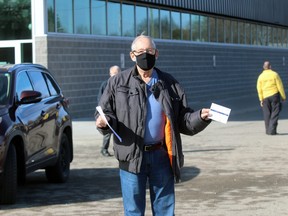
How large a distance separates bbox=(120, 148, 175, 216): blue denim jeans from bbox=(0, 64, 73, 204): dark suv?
136 inches

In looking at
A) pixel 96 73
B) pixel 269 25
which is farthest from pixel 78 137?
pixel 269 25

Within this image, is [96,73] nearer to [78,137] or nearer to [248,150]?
[78,137]

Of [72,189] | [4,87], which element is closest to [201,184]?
[72,189]

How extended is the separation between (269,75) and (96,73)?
7.67m

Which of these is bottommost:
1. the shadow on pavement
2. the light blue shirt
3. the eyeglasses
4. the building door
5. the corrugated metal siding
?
the shadow on pavement

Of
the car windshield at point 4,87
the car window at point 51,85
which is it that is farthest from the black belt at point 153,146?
the car window at point 51,85

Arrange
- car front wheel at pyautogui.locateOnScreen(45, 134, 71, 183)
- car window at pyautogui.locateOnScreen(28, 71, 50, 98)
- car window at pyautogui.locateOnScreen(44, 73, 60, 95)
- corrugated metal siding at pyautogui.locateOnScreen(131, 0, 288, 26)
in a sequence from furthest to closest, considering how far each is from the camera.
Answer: corrugated metal siding at pyautogui.locateOnScreen(131, 0, 288, 26) → car window at pyautogui.locateOnScreen(44, 73, 60, 95) → car front wheel at pyautogui.locateOnScreen(45, 134, 71, 183) → car window at pyautogui.locateOnScreen(28, 71, 50, 98)

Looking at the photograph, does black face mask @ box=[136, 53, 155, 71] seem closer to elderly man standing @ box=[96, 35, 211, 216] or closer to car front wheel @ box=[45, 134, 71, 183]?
elderly man standing @ box=[96, 35, 211, 216]

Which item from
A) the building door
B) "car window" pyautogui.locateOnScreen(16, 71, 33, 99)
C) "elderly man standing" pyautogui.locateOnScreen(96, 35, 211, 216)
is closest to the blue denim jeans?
"elderly man standing" pyautogui.locateOnScreen(96, 35, 211, 216)

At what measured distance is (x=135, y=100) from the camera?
18.8ft

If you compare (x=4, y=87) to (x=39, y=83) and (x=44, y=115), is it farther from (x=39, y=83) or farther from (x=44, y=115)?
(x=39, y=83)

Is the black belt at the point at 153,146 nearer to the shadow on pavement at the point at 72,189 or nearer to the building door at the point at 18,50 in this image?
the shadow on pavement at the point at 72,189

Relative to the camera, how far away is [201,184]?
1104cm

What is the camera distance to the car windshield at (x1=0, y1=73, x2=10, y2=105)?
972 cm
